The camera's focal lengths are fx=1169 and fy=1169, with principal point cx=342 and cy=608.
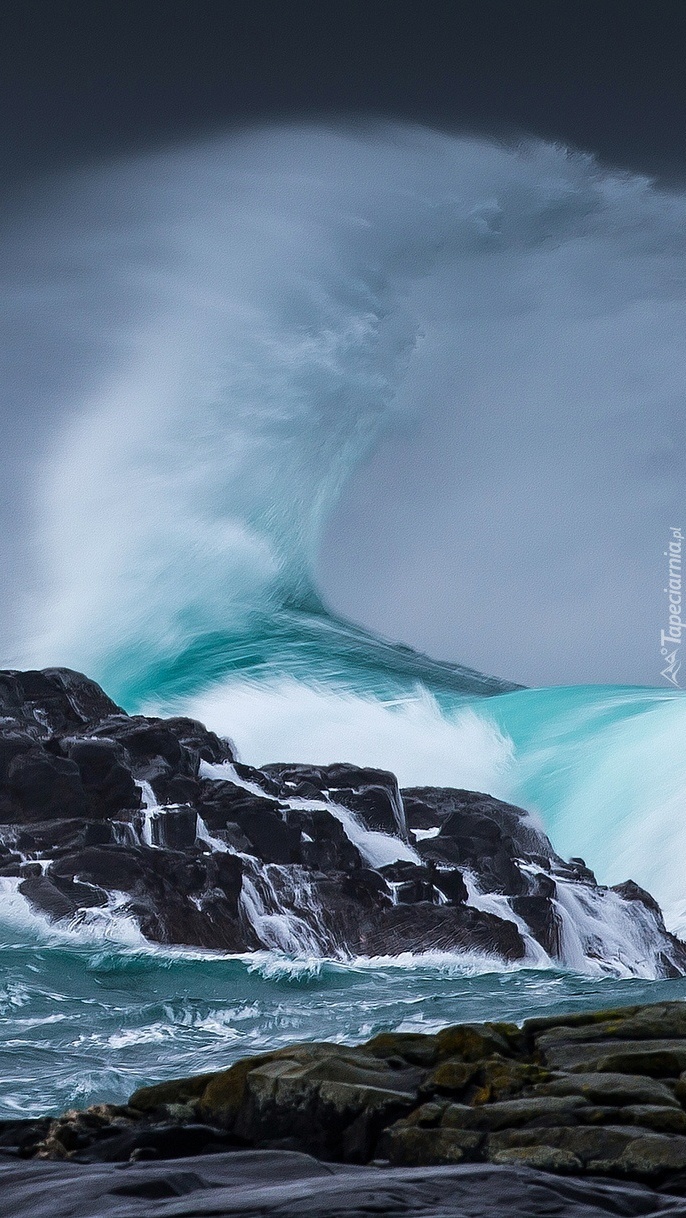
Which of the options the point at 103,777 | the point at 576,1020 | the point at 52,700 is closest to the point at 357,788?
the point at 103,777

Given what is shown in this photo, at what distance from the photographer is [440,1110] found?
8.34 m

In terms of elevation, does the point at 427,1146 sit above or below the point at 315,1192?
below

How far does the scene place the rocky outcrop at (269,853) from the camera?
21.1m

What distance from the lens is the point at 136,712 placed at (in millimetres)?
27922

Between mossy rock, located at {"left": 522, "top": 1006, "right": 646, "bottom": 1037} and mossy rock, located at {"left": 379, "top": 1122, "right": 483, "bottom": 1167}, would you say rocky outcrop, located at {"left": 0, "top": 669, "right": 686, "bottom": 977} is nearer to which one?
mossy rock, located at {"left": 522, "top": 1006, "right": 646, "bottom": 1037}

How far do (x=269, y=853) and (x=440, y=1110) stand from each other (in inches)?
590

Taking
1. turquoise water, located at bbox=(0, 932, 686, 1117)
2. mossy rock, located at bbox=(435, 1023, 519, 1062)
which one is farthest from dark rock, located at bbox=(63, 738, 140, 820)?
mossy rock, located at bbox=(435, 1023, 519, 1062)

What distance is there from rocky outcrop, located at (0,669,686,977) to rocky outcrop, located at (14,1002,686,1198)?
11.2 metres

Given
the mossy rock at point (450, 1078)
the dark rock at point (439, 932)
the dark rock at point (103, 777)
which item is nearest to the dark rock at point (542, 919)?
the dark rock at point (439, 932)

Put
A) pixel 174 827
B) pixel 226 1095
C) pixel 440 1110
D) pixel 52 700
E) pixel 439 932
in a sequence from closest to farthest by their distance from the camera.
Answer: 1. pixel 440 1110
2. pixel 226 1095
3. pixel 174 827
4. pixel 439 932
5. pixel 52 700

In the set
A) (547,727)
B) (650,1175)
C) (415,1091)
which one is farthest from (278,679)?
(650,1175)

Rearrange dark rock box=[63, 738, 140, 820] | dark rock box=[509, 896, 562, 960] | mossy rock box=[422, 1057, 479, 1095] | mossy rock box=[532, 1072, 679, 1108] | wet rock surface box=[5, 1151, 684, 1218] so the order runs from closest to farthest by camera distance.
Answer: wet rock surface box=[5, 1151, 684, 1218] → mossy rock box=[532, 1072, 679, 1108] → mossy rock box=[422, 1057, 479, 1095] → dark rock box=[63, 738, 140, 820] → dark rock box=[509, 896, 562, 960]

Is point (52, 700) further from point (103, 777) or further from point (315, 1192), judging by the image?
point (315, 1192)

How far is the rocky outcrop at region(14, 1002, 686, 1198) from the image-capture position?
24.5ft
